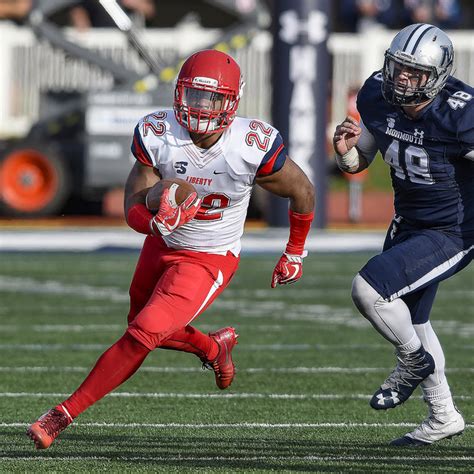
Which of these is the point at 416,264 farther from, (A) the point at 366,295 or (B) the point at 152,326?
(B) the point at 152,326

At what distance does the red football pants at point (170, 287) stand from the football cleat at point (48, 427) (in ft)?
1.26

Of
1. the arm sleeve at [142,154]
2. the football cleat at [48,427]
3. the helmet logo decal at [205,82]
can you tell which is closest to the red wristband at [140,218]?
the arm sleeve at [142,154]

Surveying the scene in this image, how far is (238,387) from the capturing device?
7020 millimetres

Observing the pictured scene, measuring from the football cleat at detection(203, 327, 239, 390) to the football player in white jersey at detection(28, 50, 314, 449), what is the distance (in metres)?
0.49

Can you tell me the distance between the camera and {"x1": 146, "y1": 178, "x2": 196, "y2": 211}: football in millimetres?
5141

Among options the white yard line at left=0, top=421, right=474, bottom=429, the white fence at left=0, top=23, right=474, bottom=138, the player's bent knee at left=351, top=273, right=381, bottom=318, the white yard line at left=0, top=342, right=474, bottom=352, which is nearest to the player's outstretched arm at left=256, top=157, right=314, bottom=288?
the player's bent knee at left=351, top=273, right=381, bottom=318

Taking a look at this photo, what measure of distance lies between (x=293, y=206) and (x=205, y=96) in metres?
0.63

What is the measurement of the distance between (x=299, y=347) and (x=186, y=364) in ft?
2.69

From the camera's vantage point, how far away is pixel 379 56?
21750 mm

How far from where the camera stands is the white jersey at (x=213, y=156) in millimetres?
5484

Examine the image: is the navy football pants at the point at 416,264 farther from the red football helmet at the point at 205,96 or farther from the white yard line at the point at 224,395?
the white yard line at the point at 224,395

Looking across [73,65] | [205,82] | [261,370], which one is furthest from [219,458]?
[73,65]

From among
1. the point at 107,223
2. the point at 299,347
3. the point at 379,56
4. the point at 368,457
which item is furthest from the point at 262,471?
the point at 379,56

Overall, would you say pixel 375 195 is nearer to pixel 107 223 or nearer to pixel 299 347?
pixel 107 223
